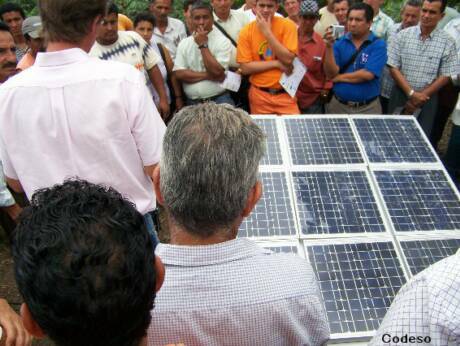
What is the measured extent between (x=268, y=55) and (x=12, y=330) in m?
3.45

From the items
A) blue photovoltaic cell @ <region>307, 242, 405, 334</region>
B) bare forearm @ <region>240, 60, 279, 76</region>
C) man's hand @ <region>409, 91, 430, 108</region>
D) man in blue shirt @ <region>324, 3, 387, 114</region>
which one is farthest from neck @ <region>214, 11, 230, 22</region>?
blue photovoltaic cell @ <region>307, 242, 405, 334</region>

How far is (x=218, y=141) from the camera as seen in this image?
1306 millimetres

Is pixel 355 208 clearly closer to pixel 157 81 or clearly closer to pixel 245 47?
pixel 245 47

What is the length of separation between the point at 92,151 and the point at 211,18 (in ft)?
10.0

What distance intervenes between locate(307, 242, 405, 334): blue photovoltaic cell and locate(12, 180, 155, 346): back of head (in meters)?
1.18

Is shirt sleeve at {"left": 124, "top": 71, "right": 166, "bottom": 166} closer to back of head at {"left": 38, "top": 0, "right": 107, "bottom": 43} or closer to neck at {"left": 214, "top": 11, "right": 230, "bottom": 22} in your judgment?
back of head at {"left": 38, "top": 0, "right": 107, "bottom": 43}

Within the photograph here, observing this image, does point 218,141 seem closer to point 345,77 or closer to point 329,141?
point 329,141

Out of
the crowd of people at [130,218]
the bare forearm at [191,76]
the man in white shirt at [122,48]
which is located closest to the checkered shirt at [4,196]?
the crowd of people at [130,218]

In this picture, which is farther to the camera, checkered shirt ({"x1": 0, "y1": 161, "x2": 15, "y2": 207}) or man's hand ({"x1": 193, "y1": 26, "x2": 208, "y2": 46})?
man's hand ({"x1": 193, "y1": 26, "x2": 208, "y2": 46})

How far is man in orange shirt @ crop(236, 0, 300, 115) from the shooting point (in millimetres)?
4176

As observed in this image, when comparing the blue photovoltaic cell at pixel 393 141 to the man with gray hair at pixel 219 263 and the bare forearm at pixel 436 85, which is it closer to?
the man with gray hair at pixel 219 263

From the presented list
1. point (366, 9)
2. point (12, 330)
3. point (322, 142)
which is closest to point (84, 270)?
point (12, 330)

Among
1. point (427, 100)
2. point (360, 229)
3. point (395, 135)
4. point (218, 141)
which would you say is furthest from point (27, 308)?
point (427, 100)

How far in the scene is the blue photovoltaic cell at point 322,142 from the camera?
2732mm
